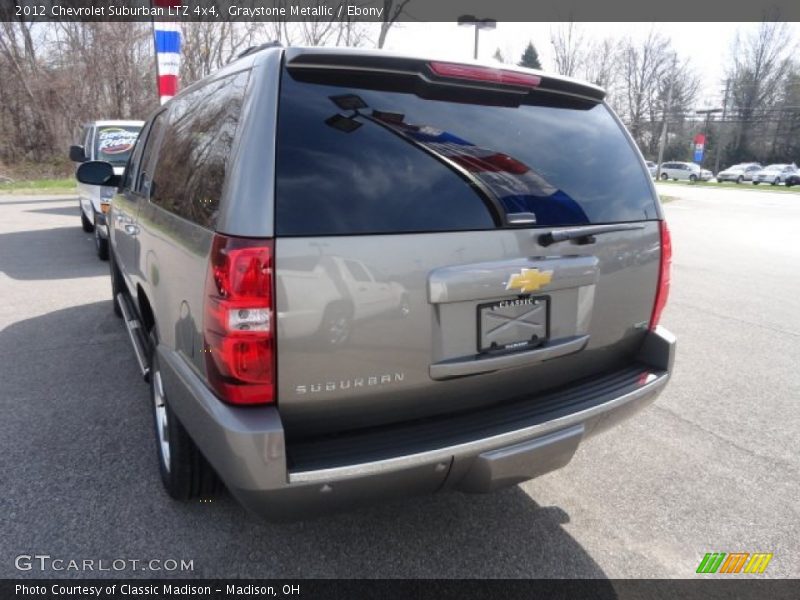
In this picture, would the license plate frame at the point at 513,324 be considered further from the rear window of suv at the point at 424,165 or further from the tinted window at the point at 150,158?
the tinted window at the point at 150,158

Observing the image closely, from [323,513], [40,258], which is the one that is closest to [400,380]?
[323,513]

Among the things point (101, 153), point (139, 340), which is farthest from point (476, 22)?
point (139, 340)

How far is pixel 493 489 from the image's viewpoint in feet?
7.28

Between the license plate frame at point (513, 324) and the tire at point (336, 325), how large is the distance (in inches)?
20.0

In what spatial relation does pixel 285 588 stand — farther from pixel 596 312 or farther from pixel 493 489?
pixel 596 312

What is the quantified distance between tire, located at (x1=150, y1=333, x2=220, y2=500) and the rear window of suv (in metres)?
1.26

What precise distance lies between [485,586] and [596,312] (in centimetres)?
124

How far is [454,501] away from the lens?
2943 mm

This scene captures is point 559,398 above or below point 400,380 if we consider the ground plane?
below

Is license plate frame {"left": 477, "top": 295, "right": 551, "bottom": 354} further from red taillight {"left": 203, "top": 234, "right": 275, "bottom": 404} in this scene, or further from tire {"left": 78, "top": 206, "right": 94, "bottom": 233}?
tire {"left": 78, "top": 206, "right": 94, "bottom": 233}

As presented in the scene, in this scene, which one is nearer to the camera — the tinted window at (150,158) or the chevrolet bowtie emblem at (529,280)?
the chevrolet bowtie emblem at (529,280)

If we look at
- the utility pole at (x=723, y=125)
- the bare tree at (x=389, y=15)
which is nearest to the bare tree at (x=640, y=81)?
the utility pole at (x=723, y=125)

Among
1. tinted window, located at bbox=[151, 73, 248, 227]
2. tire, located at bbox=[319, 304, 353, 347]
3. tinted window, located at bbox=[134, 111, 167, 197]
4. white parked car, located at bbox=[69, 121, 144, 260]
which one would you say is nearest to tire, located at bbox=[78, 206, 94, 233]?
white parked car, located at bbox=[69, 121, 144, 260]

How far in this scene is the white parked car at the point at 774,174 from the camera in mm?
47500
